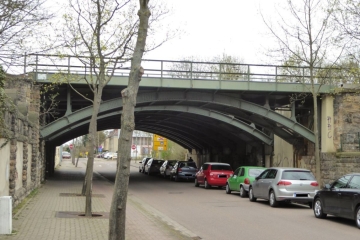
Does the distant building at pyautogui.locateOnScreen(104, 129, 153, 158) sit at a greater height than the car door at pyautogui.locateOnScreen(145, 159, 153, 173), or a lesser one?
greater

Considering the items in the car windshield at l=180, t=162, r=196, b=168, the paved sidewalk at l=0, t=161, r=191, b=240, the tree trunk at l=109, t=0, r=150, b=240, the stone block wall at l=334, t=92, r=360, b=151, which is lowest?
the paved sidewalk at l=0, t=161, r=191, b=240

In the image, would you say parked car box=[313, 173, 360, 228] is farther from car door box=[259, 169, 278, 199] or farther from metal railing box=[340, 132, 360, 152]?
metal railing box=[340, 132, 360, 152]

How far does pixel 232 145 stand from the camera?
43.3 metres

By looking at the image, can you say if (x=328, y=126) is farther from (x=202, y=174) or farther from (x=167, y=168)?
(x=167, y=168)

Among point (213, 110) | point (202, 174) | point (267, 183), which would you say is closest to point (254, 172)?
point (267, 183)

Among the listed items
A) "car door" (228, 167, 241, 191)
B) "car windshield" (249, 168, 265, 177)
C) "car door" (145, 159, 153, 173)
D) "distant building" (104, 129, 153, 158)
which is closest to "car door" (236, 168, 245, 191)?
"car door" (228, 167, 241, 191)

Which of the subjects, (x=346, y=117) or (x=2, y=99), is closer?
(x=2, y=99)

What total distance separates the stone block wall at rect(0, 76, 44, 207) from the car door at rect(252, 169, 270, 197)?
29.2ft

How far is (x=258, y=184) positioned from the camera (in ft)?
63.9

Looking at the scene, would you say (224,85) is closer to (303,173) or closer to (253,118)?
(253,118)

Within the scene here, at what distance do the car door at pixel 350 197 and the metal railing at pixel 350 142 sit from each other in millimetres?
14956

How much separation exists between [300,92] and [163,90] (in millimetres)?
8039

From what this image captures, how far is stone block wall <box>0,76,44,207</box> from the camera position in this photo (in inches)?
496

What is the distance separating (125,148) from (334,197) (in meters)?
8.21
